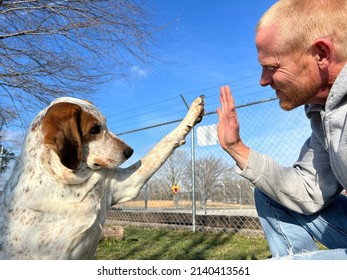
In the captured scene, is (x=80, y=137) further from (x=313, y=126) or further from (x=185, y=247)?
(x=185, y=247)

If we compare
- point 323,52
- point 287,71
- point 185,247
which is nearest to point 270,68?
point 287,71

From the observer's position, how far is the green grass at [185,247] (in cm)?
438

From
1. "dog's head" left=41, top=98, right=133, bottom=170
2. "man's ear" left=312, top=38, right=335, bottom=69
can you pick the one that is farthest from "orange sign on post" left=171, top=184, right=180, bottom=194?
"man's ear" left=312, top=38, right=335, bottom=69

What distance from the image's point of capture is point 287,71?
1740mm

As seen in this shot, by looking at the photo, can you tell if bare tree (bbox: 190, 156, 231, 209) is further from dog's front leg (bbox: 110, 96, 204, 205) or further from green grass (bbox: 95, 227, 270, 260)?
dog's front leg (bbox: 110, 96, 204, 205)

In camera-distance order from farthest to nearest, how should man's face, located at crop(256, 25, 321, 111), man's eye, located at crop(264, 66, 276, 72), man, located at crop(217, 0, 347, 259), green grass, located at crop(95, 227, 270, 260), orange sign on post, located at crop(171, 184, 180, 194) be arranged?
1. orange sign on post, located at crop(171, 184, 180, 194)
2. green grass, located at crop(95, 227, 270, 260)
3. man's eye, located at crop(264, 66, 276, 72)
4. man's face, located at crop(256, 25, 321, 111)
5. man, located at crop(217, 0, 347, 259)

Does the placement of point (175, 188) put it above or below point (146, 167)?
above

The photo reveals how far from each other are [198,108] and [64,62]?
12.7 feet

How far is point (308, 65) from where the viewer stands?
5.51 ft

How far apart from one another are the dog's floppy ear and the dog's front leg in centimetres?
A: 37

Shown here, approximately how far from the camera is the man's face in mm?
1693

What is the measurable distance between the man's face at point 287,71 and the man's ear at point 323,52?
30 millimetres

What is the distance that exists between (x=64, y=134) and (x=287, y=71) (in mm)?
1216
